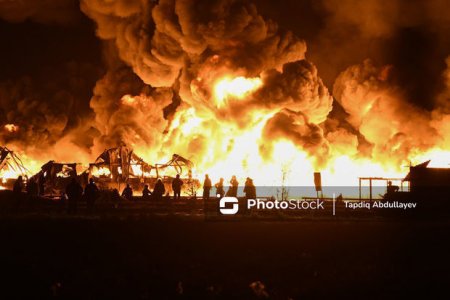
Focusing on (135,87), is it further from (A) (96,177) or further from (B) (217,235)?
(B) (217,235)

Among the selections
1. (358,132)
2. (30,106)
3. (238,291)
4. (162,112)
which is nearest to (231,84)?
(162,112)

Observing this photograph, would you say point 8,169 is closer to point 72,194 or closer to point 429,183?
point 72,194

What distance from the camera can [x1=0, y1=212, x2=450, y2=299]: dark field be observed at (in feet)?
58.3

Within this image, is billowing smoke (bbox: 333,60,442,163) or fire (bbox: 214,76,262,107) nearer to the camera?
fire (bbox: 214,76,262,107)

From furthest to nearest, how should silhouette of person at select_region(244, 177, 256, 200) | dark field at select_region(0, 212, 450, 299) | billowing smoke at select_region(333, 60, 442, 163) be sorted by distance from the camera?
billowing smoke at select_region(333, 60, 442, 163) < silhouette of person at select_region(244, 177, 256, 200) < dark field at select_region(0, 212, 450, 299)

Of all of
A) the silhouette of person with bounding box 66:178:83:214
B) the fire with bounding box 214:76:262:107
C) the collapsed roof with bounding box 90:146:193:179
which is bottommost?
the silhouette of person with bounding box 66:178:83:214

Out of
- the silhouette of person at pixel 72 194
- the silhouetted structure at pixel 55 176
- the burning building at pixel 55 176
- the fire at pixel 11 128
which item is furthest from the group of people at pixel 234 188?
the fire at pixel 11 128

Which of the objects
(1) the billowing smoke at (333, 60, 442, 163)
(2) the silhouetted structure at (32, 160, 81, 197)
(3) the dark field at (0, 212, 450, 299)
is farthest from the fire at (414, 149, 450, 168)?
(2) the silhouetted structure at (32, 160, 81, 197)

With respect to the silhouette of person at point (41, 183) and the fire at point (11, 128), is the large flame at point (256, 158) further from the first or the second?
the fire at point (11, 128)

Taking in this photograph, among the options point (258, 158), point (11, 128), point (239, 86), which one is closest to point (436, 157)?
point (258, 158)

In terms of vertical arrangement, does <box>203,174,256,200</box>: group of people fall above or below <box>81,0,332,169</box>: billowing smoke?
below

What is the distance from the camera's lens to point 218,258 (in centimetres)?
2059

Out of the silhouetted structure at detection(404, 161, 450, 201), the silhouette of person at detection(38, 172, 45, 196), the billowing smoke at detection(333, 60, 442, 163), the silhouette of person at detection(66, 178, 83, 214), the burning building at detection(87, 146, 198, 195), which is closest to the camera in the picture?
the silhouette of person at detection(66, 178, 83, 214)

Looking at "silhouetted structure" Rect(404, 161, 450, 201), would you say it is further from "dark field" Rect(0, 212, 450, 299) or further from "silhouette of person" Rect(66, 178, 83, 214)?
"silhouette of person" Rect(66, 178, 83, 214)
